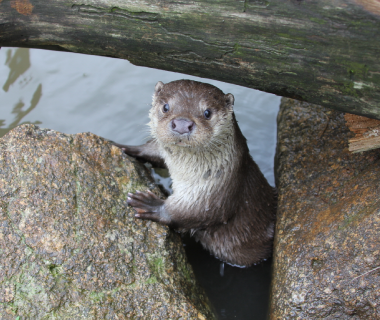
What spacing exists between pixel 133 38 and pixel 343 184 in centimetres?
175

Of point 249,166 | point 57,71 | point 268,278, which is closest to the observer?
point 249,166

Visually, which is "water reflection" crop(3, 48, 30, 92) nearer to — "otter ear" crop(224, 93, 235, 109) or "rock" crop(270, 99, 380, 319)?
"otter ear" crop(224, 93, 235, 109)

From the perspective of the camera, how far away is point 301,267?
2520mm

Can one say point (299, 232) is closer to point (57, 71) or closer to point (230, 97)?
point (230, 97)

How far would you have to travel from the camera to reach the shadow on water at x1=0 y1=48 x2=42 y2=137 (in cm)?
466

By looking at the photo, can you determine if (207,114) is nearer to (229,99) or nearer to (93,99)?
(229,99)

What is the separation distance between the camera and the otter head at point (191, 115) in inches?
93.6

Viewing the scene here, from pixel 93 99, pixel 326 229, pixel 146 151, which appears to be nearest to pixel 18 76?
pixel 93 99

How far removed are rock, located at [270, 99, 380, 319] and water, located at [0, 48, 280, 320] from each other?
1291 mm

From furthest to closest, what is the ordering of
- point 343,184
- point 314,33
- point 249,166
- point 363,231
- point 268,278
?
point 268,278, point 249,166, point 343,184, point 363,231, point 314,33

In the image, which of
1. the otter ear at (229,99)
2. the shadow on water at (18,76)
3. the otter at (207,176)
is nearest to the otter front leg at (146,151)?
the otter at (207,176)

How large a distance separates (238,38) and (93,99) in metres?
3.13

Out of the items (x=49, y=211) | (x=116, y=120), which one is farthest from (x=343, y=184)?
(x=116, y=120)

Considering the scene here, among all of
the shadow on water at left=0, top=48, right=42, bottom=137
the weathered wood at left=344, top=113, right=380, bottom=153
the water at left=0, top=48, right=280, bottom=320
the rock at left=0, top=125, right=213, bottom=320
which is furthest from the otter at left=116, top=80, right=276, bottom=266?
the shadow on water at left=0, top=48, right=42, bottom=137
